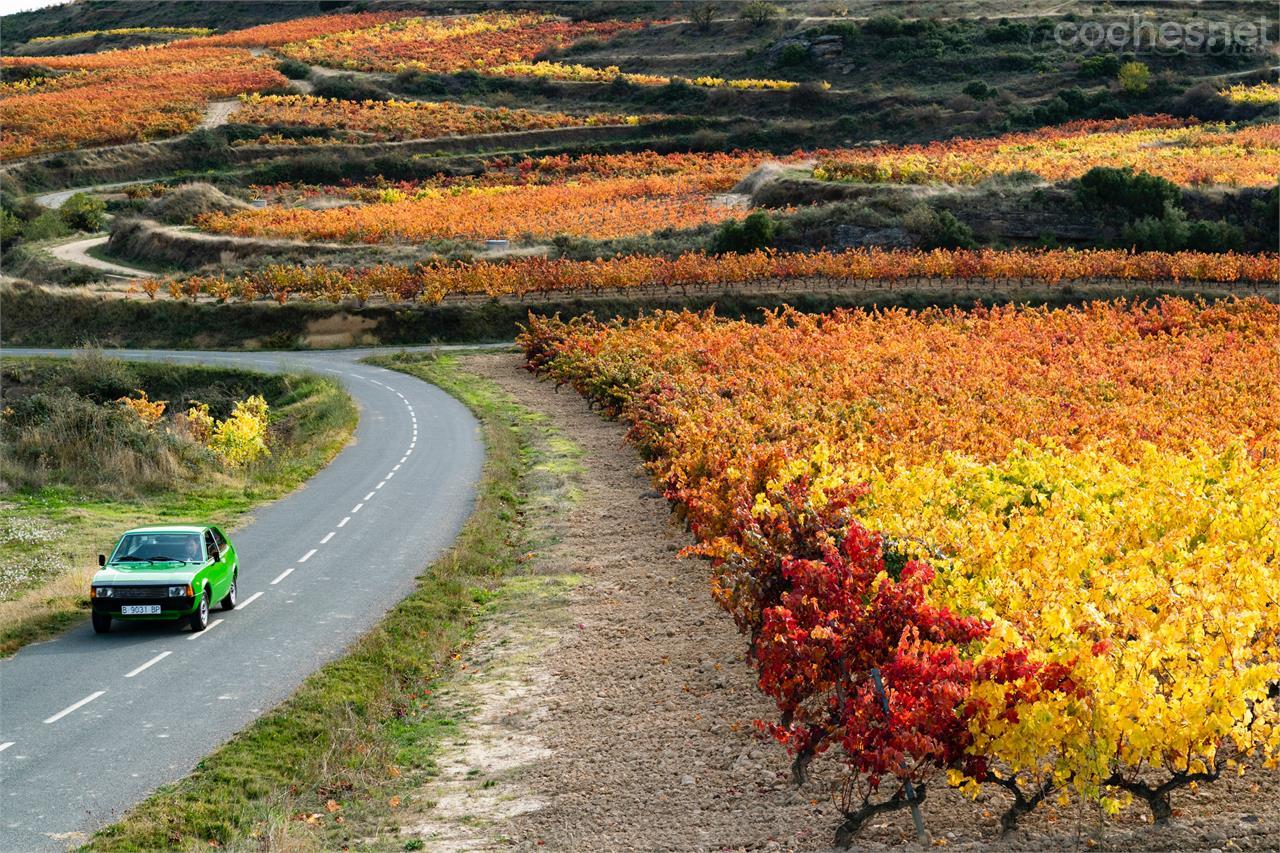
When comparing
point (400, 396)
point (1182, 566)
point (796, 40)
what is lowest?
point (400, 396)

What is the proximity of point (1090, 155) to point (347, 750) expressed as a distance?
81757 mm

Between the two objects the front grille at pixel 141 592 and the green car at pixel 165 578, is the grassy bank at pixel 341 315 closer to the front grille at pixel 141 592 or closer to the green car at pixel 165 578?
the green car at pixel 165 578

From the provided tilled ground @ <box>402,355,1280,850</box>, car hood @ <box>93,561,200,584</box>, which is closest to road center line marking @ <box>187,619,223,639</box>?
car hood @ <box>93,561,200,584</box>

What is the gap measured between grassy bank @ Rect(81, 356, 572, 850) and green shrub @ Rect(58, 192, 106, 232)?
71.3 m

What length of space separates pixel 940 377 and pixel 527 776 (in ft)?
69.7

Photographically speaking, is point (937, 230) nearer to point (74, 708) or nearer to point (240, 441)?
point (240, 441)

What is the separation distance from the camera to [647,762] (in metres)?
13.7

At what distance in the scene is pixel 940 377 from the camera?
32.4 metres

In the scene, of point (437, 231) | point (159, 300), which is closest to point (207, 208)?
point (437, 231)

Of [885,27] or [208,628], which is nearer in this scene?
[208,628]

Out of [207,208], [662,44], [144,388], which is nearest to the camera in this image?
[144,388]

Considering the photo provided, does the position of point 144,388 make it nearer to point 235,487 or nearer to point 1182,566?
point 235,487

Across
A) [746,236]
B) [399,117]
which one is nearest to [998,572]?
[746,236]

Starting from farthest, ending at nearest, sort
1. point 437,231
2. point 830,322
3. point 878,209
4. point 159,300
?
point 437,231 → point 878,209 → point 159,300 → point 830,322
